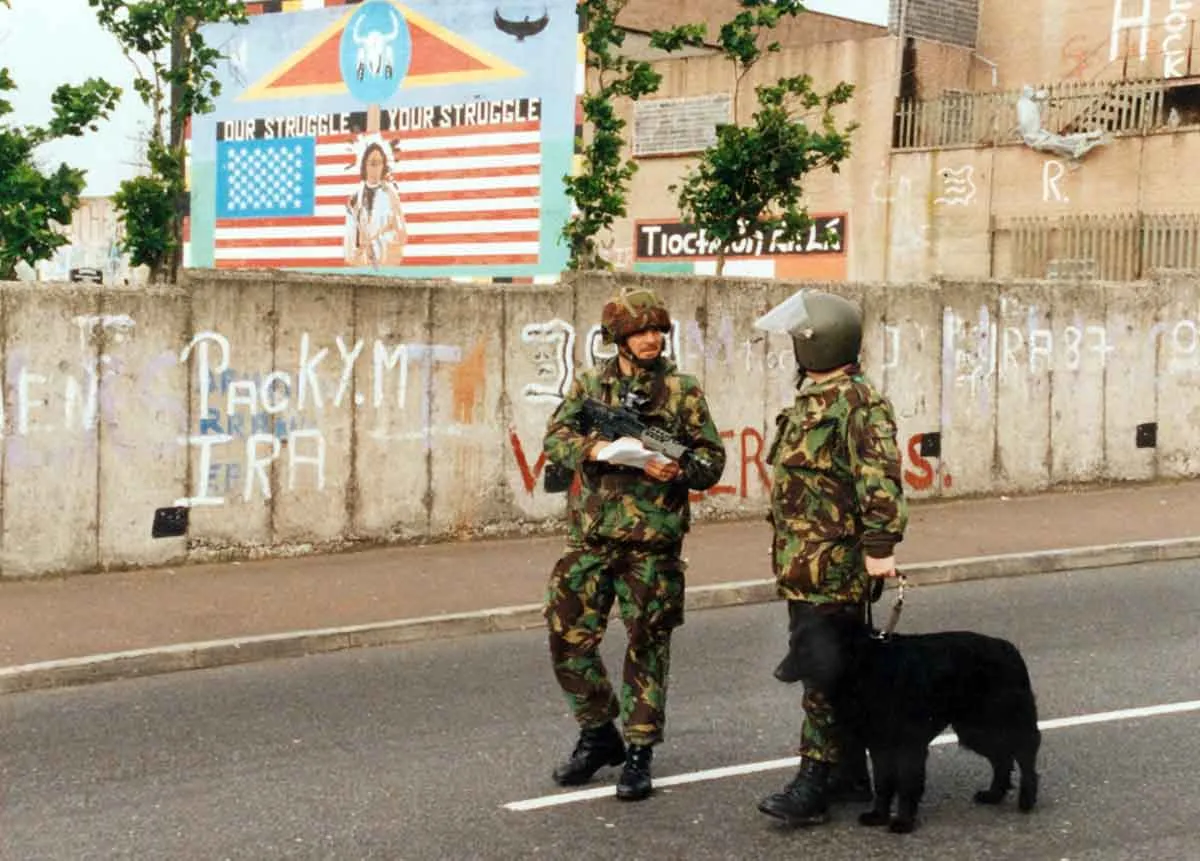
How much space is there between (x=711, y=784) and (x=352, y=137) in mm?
27821

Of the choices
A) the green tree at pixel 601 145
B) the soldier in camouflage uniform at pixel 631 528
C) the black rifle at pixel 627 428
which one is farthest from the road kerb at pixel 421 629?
the green tree at pixel 601 145

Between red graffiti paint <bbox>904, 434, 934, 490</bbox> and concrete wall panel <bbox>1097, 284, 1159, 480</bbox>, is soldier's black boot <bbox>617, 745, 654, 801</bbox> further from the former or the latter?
concrete wall panel <bbox>1097, 284, 1159, 480</bbox>

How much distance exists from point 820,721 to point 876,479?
87 cm

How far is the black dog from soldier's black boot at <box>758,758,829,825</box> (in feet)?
0.53

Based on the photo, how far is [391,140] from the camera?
105 ft

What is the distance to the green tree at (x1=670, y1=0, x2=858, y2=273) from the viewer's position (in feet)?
63.0

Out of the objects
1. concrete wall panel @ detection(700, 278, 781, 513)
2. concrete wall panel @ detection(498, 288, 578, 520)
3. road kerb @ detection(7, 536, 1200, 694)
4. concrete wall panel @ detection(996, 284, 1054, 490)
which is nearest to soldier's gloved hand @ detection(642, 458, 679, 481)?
road kerb @ detection(7, 536, 1200, 694)

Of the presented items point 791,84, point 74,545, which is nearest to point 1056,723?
point 74,545

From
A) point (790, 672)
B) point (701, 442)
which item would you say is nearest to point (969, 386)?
point (701, 442)

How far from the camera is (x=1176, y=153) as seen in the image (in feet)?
74.7

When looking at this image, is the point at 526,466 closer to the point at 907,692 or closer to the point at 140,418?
the point at 140,418

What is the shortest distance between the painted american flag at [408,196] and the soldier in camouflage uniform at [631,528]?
23997 millimetres

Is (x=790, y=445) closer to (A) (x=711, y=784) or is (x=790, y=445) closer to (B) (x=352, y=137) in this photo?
(A) (x=711, y=784)

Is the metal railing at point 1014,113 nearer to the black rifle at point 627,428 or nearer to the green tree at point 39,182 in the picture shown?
the green tree at point 39,182
